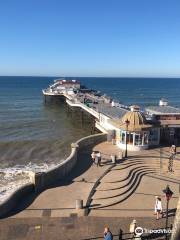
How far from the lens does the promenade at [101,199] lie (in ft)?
58.5

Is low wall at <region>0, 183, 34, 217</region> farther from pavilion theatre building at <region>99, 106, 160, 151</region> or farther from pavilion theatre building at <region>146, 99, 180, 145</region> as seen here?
pavilion theatre building at <region>146, 99, 180, 145</region>

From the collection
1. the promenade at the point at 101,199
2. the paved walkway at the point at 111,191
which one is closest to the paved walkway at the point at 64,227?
the promenade at the point at 101,199

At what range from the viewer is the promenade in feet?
58.5

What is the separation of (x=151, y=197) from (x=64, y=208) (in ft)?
18.3

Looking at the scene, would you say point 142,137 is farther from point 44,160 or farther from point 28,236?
point 28,236

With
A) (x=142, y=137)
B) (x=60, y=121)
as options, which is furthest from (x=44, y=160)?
(x=60, y=121)

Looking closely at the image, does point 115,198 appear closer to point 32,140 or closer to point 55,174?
point 55,174

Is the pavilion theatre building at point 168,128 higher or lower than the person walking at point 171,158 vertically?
higher

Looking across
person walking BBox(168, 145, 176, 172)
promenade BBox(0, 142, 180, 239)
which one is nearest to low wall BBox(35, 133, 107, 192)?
promenade BBox(0, 142, 180, 239)

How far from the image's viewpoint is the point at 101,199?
20391mm

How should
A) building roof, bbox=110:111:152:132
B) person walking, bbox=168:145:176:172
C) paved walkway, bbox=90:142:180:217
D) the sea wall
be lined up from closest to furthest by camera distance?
1. the sea wall
2. paved walkway, bbox=90:142:180:217
3. person walking, bbox=168:145:176:172
4. building roof, bbox=110:111:152:132

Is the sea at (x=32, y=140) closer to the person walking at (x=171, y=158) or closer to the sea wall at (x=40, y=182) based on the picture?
the sea wall at (x=40, y=182)

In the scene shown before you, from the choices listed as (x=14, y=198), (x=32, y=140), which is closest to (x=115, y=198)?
(x=14, y=198)

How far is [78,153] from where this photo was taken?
1163 inches
